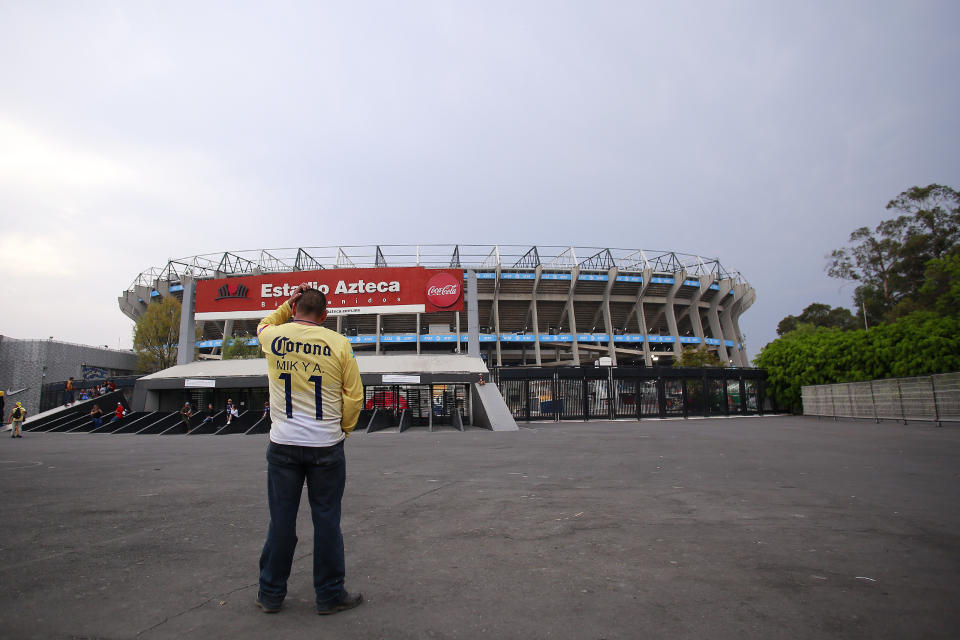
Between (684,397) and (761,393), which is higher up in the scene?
(761,393)

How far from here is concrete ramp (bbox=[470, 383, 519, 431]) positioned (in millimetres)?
→ 18906

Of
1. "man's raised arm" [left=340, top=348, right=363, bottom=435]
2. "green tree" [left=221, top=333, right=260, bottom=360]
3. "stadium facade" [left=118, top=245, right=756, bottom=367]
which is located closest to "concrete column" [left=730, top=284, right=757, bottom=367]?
"stadium facade" [left=118, top=245, right=756, bottom=367]

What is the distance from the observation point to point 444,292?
24.5 metres

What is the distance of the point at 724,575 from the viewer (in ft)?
9.24

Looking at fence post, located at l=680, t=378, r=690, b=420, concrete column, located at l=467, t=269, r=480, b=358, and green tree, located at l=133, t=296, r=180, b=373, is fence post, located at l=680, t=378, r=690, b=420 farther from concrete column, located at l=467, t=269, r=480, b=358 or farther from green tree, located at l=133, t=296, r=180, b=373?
green tree, located at l=133, t=296, r=180, b=373

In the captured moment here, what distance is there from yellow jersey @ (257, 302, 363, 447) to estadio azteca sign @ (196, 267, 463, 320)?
2139cm

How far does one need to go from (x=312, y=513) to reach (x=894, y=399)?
76.9ft

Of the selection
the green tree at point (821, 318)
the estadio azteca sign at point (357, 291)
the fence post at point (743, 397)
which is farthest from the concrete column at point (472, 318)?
the green tree at point (821, 318)

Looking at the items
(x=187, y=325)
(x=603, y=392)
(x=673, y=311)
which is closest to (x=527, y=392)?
(x=603, y=392)

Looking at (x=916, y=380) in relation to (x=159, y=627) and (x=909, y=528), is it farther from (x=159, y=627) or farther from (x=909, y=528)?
(x=159, y=627)

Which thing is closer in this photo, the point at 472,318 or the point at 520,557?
the point at 520,557

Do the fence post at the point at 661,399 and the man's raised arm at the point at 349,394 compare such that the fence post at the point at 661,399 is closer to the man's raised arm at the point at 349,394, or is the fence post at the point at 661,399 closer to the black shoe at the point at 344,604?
the man's raised arm at the point at 349,394

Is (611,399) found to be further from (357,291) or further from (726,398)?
(357,291)

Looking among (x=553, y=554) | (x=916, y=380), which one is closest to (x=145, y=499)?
(x=553, y=554)
